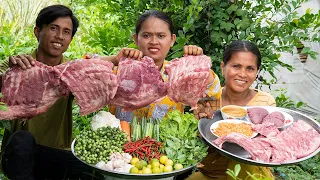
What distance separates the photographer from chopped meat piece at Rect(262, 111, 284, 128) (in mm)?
3804

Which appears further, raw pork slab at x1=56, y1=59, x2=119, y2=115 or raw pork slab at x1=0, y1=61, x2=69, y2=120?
raw pork slab at x1=56, y1=59, x2=119, y2=115

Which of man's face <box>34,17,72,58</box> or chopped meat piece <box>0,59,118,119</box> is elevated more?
man's face <box>34,17,72,58</box>

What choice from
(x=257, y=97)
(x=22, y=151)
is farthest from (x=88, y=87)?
(x=257, y=97)

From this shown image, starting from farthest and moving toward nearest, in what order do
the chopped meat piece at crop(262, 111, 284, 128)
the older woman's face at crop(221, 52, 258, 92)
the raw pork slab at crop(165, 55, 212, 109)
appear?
the older woman's face at crop(221, 52, 258, 92) < the chopped meat piece at crop(262, 111, 284, 128) < the raw pork slab at crop(165, 55, 212, 109)

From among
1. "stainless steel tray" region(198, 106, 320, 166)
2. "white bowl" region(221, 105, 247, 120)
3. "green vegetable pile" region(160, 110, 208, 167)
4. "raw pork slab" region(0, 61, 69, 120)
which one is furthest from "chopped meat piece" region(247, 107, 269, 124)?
"raw pork slab" region(0, 61, 69, 120)

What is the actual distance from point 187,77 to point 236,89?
0.94m

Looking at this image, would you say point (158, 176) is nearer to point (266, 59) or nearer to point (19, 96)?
point (19, 96)

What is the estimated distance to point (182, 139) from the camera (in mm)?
3607

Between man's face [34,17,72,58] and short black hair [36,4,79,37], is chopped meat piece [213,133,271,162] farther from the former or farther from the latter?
short black hair [36,4,79,37]

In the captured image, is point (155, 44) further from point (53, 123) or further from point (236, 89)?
point (53, 123)

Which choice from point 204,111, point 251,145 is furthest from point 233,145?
point 204,111

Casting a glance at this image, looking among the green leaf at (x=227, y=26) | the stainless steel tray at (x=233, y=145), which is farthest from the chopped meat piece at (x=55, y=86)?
the green leaf at (x=227, y=26)

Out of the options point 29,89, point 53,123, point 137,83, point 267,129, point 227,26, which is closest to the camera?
point 29,89

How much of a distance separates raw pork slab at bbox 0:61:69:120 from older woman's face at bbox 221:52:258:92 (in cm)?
181
